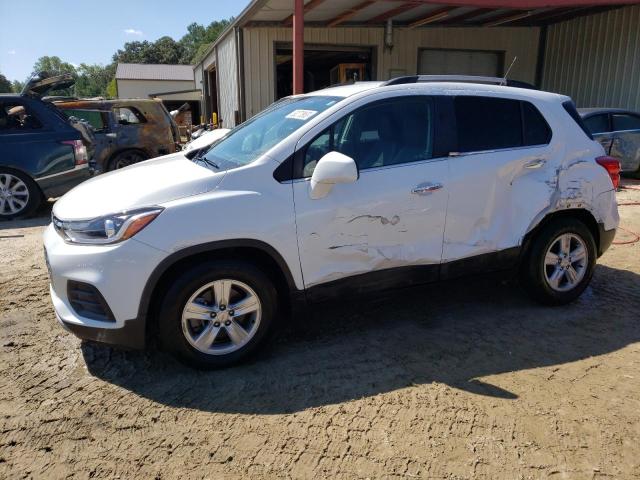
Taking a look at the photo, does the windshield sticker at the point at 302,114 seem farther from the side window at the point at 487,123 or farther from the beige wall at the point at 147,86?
the beige wall at the point at 147,86

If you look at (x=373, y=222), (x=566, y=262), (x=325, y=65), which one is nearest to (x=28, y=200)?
(x=373, y=222)

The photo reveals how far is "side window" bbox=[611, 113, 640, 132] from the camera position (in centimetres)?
1047

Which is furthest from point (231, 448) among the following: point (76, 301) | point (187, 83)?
point (187, 83)

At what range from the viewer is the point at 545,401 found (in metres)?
2.96

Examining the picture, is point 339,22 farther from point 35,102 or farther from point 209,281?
point 209,281

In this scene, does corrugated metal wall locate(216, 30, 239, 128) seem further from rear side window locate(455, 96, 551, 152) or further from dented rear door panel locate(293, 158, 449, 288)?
dented rear door panel locate(293, 158, 449, 288)

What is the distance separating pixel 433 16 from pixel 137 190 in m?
Result: 11.7

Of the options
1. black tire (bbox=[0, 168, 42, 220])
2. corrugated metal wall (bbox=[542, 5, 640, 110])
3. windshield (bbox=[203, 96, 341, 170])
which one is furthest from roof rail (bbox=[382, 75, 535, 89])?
corrugated metal wall (bbox=[542, 5, 640, 110])

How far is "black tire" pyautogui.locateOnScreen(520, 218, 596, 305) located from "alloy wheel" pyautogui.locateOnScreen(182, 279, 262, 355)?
2.32 m

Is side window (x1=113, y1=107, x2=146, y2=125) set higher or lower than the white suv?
higher

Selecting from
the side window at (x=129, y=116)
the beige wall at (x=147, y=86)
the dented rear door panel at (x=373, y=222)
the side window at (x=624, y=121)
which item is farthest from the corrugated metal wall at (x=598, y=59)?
the beige wall at (x=147, y=86)

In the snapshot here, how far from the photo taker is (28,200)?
7508mm

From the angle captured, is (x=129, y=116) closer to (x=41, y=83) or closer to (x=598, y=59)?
(x=41, y=83)

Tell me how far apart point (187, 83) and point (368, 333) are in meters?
47.5
